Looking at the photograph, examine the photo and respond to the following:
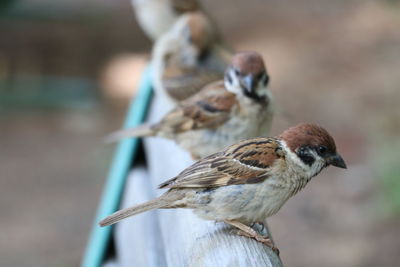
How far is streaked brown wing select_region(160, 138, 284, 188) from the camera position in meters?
2.43

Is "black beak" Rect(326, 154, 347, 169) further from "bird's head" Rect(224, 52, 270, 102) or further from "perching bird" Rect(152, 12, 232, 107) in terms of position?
"perching bird" Rect(152, 12, 232, 107)

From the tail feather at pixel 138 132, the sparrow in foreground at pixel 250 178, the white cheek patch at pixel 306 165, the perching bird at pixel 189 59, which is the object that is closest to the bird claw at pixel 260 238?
the sparrow in foreground at pixel 250 178

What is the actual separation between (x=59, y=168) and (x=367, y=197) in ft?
11.2

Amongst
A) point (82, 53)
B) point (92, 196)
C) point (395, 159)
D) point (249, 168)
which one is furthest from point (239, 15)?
point (249, 168)

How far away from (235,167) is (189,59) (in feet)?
7.77

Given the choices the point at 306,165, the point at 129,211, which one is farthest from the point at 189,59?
the point at 129,211

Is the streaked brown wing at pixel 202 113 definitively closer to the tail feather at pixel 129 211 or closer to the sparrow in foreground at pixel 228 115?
the sparrow in foreground at pixel 228 115

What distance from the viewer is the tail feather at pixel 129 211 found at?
225 centimetres

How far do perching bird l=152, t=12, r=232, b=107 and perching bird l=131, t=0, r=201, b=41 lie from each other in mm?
690

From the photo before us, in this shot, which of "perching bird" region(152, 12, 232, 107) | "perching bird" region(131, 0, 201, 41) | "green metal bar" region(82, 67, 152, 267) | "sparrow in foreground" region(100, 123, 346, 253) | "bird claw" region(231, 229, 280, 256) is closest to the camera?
"bird claw" region(231, 229, 280, 256)

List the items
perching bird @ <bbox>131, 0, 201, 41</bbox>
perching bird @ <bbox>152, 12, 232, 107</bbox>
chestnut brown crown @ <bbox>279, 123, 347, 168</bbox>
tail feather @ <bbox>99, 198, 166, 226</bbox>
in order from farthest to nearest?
→ perching bird @ <bbox>131, 0, 201, 41</bbox> → perching bird @ <bbox>152, 12, 232, 107</bbox> → chestnut brown crown @ <bbox>279, 123, 347, 168</bbox> → tail feather @ <bbox>99, 198, 166, 226</bbox>

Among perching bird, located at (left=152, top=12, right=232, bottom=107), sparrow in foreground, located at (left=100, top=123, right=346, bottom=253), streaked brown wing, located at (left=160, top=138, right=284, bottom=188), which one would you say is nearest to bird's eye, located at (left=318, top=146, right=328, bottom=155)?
sparrow in foreground, located at (left=100, top=123, right=346, bottom=253)

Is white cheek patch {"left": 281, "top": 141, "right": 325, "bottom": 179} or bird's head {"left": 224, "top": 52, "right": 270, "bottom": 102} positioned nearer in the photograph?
white cheek patch {"left": 281, "top": 141, "right": 325, "bottom": 179}

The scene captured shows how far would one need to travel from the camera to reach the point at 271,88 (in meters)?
8.50
